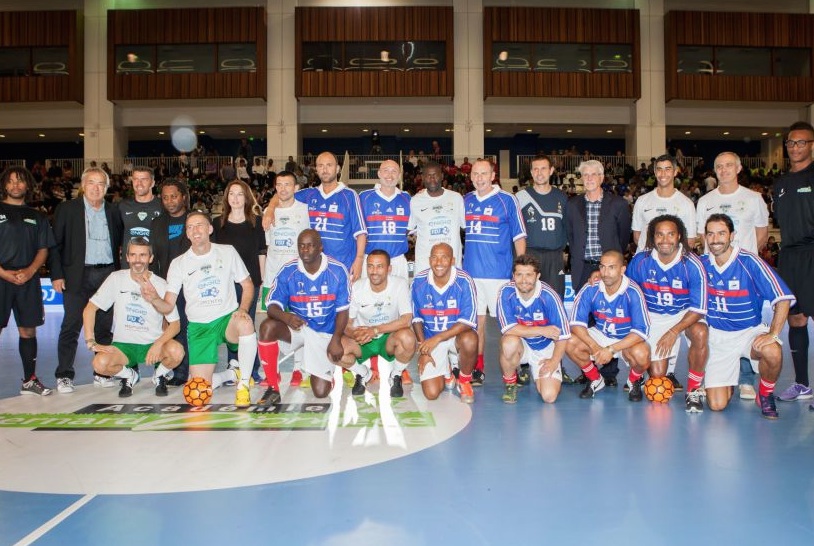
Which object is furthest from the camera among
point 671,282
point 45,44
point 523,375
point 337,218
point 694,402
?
point 45,44

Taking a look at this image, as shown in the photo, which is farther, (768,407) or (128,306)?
(128,306)

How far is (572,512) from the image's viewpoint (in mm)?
3676

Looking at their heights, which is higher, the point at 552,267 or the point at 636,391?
the point at 552,267

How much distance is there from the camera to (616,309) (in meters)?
6.61

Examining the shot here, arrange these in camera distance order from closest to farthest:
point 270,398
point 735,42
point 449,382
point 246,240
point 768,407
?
point 768,407
point 270,398
point 449,382
point 246,240
point 735,42

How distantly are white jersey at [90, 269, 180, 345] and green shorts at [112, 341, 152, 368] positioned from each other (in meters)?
0.03

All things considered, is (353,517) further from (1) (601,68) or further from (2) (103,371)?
(1) (601,68)

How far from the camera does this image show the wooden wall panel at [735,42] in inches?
1053

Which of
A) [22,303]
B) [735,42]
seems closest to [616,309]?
[22,303]

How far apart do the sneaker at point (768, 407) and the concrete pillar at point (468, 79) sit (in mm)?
21540

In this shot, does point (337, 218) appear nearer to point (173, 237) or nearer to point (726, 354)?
point (173, 237)

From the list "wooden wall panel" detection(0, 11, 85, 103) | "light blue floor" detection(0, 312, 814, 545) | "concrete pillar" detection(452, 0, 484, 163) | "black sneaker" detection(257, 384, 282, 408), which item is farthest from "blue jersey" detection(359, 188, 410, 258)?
"wooden wall panel" detection(0, 11, 85, 103)

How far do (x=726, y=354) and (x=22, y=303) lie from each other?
6261 mm

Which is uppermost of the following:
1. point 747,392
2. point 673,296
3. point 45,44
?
point 45,44
